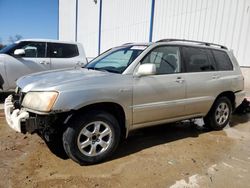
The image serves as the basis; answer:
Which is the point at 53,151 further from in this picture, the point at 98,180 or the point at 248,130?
the point at 248,130

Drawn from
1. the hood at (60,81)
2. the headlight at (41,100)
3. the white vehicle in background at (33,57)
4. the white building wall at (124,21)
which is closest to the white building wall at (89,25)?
the white building wall at (124,21)

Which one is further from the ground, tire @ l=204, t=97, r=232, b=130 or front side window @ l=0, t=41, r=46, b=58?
front side window @ l=0, t=41, r=46, b=58

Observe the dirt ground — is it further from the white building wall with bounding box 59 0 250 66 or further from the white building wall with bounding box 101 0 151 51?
the white building wall with bounding box 101 0 151 51

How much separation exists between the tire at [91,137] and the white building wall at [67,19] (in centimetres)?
2403

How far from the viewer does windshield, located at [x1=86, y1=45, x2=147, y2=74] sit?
411 cm

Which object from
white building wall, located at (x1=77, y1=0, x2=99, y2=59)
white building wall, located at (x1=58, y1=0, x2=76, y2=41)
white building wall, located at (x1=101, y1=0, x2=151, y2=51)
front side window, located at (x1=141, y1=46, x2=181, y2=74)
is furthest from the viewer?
white building wall, located at (x1=58, y1=0, x2=76, y2=41)

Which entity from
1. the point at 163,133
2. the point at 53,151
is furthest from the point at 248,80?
the point at 53,151

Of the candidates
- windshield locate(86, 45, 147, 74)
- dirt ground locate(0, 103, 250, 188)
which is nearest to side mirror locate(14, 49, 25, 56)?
dirt ground locate(0, 103, 250, 188)

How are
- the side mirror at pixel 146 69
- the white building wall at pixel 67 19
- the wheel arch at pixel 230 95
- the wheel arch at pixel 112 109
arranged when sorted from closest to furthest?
the wheel arch at pixel 112 109, the side mirror at pixel 146 69, the wheel arch at pixel 230 95, the white building wall at pixel 67 19

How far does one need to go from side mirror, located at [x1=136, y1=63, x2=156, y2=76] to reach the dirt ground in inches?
48.8

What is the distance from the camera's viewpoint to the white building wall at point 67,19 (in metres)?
26.5

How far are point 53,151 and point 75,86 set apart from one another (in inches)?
A: 48.8

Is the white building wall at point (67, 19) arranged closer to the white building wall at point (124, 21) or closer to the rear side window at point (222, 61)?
the white building wall at point (124, 21)

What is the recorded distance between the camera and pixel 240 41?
8898 millimetres
